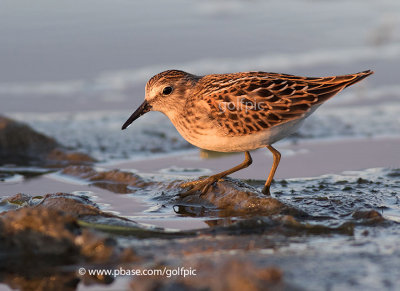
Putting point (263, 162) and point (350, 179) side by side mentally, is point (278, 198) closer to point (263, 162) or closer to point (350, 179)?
point (350, 179)

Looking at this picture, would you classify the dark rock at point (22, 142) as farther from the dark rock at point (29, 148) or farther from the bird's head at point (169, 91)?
the bird's head at point (169, 91)

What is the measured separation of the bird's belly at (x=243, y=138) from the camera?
7109 mm

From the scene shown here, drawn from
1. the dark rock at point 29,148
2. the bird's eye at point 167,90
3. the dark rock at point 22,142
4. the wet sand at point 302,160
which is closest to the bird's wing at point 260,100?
the bird's eye at point 167,90

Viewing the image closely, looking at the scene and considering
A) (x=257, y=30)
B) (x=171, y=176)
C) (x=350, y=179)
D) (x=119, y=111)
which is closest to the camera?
(x=350, y=179)

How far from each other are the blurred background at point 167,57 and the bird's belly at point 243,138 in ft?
9.15

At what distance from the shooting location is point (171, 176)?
8.30 m

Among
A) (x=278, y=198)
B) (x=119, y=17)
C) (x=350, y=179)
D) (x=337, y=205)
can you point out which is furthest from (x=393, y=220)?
(x=119, y=17)

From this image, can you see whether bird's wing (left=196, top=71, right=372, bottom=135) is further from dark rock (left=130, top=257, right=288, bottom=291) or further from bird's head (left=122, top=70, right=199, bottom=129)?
dark rock (left=130, top=257, right=288, bottom=291)

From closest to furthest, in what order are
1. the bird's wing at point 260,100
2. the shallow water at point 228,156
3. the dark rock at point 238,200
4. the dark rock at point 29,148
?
1. the shallow water at point 228,156
2. the dark rock at point 238,200
3. the bird's wing at point 260,100
4. the dark rock at point 29,148

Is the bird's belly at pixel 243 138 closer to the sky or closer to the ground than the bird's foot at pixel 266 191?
closer to the sky

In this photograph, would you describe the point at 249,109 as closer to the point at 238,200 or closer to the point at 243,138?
the point at 243,138

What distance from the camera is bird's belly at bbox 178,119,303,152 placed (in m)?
7.11

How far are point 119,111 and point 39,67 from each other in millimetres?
2391

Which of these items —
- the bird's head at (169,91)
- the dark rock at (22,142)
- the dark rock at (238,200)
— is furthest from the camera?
the dark rock at (22,142)
